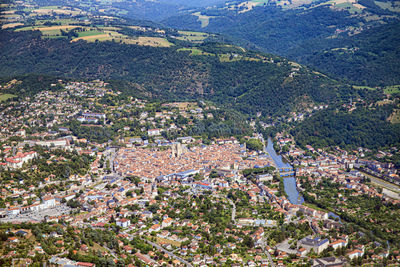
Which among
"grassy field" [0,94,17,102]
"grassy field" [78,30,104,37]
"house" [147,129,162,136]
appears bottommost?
"house" [147,129,162,136]

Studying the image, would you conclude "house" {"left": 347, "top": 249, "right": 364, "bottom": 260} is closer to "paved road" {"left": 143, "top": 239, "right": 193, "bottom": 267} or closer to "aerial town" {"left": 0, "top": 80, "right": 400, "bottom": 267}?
"aerial town" {"left": 0, "top": 80, "right": 400, "bottom": 267}

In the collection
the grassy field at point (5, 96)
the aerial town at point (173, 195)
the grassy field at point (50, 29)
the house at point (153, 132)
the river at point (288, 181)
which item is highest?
the grassy field at point (50, 29)

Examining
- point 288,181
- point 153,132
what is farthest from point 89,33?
point 288,181

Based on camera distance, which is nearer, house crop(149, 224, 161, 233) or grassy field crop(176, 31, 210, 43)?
house crop(149, 224, 161, 233)

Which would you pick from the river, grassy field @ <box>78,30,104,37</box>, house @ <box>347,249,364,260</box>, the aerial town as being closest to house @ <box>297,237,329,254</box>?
the aerial town

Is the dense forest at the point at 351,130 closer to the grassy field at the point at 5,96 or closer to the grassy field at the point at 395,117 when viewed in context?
the grassy field at the point at 395,117

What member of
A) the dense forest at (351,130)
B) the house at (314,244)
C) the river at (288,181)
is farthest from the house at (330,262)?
the dense forest at (351,130)
